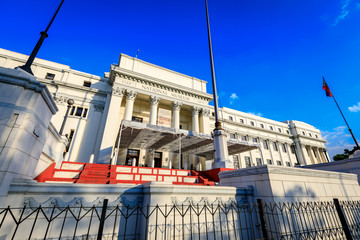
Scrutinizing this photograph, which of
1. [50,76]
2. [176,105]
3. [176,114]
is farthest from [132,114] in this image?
[50,76]

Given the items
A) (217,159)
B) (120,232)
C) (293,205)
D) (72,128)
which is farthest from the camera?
(72,128)

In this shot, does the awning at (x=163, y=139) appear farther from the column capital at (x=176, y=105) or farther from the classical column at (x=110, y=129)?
the column capital at (x=176, y=105)

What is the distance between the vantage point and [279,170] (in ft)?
15.7

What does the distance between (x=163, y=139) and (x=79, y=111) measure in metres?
13.5

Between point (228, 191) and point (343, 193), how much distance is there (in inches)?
200

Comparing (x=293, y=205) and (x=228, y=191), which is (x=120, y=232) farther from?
(x=293, y=205)

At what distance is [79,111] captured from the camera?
2217 cm

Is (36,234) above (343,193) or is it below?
below

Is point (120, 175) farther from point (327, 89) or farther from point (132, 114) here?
point (327, 89)

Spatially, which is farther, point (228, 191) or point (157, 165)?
point (157, 165)

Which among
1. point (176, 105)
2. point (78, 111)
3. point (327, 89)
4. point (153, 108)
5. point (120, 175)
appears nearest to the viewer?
point (120, 175)

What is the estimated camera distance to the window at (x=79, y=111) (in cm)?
2157

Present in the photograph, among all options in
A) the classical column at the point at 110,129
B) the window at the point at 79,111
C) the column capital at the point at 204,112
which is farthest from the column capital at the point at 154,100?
the window at the point at 79,111

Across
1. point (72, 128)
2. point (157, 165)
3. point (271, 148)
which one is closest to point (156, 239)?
point (157, 165)
